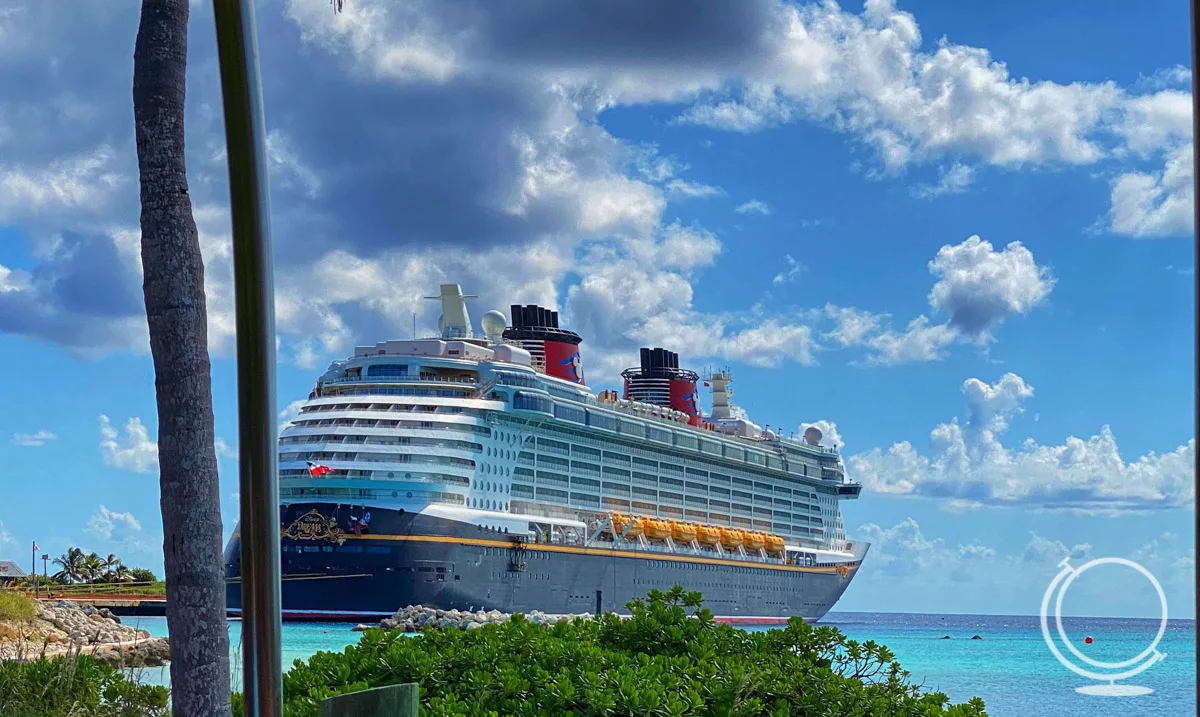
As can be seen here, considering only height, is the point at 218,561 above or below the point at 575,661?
above

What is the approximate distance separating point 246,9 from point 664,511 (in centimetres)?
4039

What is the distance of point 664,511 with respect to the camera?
43.5 m

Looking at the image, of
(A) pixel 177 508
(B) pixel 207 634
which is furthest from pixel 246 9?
(B) pixel 207 634

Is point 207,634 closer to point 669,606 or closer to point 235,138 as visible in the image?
point 235,138

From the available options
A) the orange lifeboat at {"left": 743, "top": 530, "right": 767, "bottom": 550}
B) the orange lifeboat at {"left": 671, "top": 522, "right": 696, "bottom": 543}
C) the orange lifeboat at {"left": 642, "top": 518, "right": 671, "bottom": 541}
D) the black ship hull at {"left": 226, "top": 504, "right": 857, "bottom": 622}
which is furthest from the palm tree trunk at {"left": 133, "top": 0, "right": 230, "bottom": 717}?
the orange lifeboat at {"left": 743, "top": 530, "right": 767, "bottom": 550}

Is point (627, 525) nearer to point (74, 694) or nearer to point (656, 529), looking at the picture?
point (656, 529)

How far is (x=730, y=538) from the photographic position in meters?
43.8

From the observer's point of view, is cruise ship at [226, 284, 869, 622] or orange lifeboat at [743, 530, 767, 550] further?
orange lifeboat at [743, 530, 767, 550]

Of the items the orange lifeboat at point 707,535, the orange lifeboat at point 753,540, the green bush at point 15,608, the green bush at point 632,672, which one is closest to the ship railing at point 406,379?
the orange lifeboat at point 707,535

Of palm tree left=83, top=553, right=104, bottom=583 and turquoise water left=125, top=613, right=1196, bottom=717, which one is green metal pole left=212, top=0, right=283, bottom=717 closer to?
turquoise water left=125, top=613, right=1196, bottom=717

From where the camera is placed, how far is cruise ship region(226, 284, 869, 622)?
1271 inches

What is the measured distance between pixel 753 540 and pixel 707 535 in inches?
129

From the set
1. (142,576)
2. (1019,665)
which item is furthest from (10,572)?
(1019,665)

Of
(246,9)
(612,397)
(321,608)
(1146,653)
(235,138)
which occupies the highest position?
(612,397)
